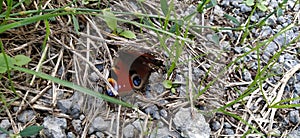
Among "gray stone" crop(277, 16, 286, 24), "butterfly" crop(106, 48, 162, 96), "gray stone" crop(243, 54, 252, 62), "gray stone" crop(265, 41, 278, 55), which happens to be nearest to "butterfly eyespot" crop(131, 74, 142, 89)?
"butterfly" crop(106, 48, 162, 96)

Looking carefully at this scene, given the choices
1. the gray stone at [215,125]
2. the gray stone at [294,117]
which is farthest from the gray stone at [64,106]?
the gray stone at [294,117]

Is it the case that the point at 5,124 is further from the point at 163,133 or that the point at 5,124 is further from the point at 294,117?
the point at 294,117

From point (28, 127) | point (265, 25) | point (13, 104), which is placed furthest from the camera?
point (265, 25)

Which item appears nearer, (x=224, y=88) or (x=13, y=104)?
(x=13, y=104)

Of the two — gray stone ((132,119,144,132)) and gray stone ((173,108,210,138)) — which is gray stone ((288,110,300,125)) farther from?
gray stone ((132,119,144,132))

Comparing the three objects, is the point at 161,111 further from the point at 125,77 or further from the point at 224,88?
the point at 224,88

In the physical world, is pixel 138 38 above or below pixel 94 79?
above

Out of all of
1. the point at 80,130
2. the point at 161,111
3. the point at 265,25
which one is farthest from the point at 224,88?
the point at 80,130
